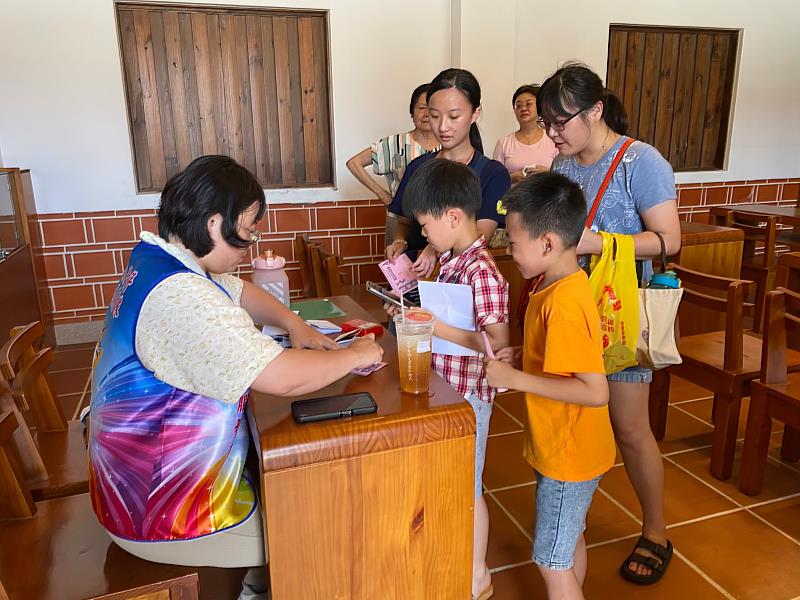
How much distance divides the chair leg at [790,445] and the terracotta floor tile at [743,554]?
51 cm

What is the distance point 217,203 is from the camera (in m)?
1.21

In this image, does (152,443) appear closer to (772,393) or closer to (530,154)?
(772,393)

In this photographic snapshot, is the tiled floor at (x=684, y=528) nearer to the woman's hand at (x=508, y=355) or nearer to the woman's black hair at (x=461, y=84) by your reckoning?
the woman's hand at (x=508, y=355)

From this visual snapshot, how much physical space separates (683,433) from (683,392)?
0.51 metres

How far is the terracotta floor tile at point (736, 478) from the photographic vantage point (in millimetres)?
2299

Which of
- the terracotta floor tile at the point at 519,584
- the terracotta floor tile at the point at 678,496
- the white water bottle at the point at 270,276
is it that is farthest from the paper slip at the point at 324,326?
the terracotta floor tile at the point at 678,496

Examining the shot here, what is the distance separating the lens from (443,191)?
150 centimetres

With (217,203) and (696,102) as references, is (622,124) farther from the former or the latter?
(696,102)

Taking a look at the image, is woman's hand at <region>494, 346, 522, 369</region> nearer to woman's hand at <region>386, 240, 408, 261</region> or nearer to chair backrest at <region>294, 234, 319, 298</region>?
woman's hand at <region>386, 240, 408, 261</region>

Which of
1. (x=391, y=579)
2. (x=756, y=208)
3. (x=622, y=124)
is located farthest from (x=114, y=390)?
(x=756, y=208)

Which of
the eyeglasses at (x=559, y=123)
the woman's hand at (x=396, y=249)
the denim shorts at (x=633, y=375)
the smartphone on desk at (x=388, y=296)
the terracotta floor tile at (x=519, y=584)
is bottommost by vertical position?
the terracotta floor tile at (x=519, y=584)

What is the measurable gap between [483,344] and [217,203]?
2.16 ft

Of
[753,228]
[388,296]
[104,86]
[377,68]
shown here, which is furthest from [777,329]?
[104,86]

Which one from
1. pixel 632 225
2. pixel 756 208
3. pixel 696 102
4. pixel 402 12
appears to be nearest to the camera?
pixel 632 225
